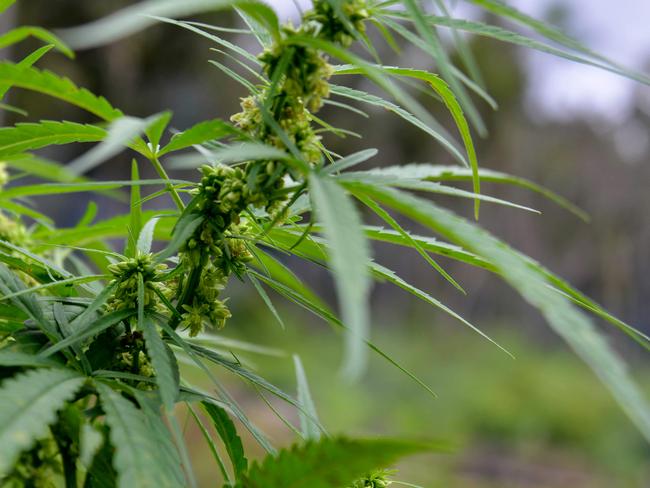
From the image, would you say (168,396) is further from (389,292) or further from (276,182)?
(389,292)

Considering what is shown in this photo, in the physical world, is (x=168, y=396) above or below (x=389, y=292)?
below

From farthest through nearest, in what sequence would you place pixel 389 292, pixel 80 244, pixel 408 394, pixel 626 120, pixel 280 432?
1. pixel 389 292
2. pixel 626 120
3. pixel 408 394
4. pixel 280 432
5. pixel 80 244

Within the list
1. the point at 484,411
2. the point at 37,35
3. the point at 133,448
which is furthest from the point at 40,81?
the point at 484,411

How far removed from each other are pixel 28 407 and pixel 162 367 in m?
0.05

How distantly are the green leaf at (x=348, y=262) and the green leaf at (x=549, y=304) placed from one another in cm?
2

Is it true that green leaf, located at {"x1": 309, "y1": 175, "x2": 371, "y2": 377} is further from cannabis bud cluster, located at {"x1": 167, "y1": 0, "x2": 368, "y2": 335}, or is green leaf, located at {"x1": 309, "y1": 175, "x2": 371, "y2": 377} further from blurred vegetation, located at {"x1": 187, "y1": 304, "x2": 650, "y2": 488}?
blurred vegetation, located at {"x1": 187, "y1": 304, "x2": 650, "y2": 488}

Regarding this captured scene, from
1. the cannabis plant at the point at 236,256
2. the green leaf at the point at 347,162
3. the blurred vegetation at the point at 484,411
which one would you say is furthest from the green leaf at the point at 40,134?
the blurred vegetation at the point at 484,411

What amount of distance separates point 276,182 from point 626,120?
1025cm

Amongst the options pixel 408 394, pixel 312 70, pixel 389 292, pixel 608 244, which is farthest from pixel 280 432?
pixel 608 244

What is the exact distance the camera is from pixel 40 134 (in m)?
0.30

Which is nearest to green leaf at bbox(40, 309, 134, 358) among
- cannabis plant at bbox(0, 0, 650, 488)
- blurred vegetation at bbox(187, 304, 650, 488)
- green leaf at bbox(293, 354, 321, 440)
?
cannabis plant at bbox(0, 0, 650, 488)

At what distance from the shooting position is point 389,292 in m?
10.4

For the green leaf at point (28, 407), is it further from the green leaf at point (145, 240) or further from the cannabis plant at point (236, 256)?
the green leaf at point (145, 240)

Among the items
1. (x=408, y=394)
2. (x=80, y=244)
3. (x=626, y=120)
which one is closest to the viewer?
(x=80, y=244)
